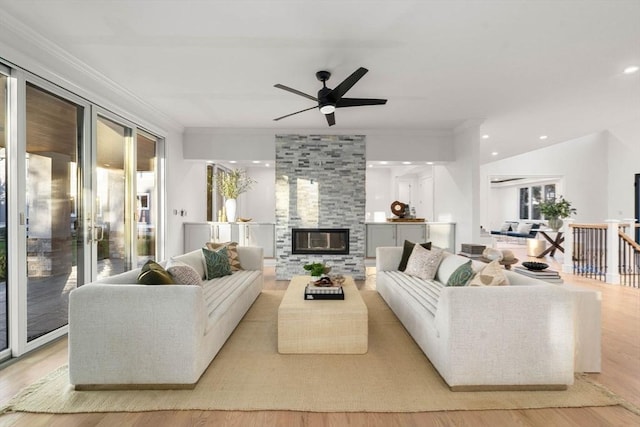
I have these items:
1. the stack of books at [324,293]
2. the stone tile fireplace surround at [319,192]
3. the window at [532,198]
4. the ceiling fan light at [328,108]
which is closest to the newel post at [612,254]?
the stone tile fireplace surround at [319,192]

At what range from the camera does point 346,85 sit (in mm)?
3061

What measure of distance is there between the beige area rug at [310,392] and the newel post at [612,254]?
431 centimetres

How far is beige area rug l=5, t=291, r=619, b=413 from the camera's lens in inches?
77.8

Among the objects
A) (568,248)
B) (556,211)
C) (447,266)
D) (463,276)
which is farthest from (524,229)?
(463,276)

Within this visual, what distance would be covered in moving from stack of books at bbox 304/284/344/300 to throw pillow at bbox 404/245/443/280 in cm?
129

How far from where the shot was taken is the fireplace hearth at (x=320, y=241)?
19.7ft

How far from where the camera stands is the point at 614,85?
4039mm

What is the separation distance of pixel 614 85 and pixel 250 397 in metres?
5.30

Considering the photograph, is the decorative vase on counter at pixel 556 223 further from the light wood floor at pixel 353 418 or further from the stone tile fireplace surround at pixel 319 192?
the light wood floor at pixel 353 418

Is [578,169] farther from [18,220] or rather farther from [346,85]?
[18,220]

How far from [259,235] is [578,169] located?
876 centimetres

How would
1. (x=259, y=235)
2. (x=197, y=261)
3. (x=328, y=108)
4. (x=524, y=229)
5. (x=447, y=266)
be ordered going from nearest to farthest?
(x=328, y=108)
(x=447, y=266)
(x=197, y=261)
(x=259, y=235)
(x=524, y=229)

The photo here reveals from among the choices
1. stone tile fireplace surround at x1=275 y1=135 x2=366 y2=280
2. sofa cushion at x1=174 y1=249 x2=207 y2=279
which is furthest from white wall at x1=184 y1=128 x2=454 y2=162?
sofa cushion at x1=174 y1=249 x2=207 y2=279

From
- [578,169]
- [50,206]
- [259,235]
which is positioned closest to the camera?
[50,206]
